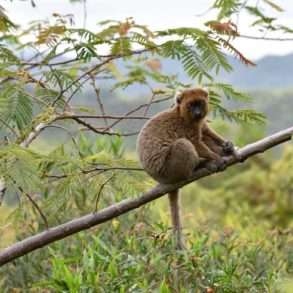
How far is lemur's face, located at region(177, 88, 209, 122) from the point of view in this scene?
410cm

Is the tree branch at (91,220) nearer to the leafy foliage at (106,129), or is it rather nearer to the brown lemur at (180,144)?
the leafy foliage at (106,129)

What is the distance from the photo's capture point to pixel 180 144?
414 centimetres

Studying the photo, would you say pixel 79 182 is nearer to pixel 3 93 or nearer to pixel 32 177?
pixel 3 93

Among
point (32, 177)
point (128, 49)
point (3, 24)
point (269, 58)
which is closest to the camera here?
point (32, 177)

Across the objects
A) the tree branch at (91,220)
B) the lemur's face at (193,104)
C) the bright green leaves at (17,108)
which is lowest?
the tree branch at (91,220)

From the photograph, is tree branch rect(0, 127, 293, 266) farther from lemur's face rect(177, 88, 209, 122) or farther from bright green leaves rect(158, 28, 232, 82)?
lemur's face rect(177, 88, 209, 122)

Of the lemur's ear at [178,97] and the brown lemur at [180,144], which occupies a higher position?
the lemur's ear at [178,97]

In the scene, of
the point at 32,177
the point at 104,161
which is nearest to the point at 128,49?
the point at 104,161

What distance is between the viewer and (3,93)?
10.1 ft

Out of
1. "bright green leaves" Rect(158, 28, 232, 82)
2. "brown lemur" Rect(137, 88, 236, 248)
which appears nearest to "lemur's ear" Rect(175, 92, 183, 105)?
"brown lemur" Rect(137, 88, 236, 248)

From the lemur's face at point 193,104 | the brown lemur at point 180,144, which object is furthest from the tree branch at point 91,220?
the lemur's face at point 193,104

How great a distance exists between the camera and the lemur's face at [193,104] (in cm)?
410

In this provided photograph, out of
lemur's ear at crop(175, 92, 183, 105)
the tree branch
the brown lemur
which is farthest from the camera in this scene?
lemur's ear at crop(175, 92, 183, 105)

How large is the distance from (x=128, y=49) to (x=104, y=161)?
70cm
